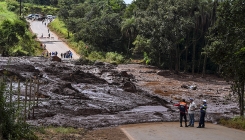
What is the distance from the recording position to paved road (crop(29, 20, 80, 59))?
6210cm

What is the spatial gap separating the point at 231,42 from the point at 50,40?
55328mm

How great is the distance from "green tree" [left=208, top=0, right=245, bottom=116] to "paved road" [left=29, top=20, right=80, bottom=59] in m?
39.0

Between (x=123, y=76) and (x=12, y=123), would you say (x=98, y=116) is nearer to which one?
(x=12, y=123)

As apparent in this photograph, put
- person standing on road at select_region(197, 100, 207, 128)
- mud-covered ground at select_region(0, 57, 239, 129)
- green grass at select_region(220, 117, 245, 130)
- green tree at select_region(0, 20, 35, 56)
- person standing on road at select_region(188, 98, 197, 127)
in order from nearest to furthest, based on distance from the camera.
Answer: person standing on road at select_region(188, 98, 197, 127) → person standing on road at select_region(197, 100, 207, 128) → green grass at select_region(220, 117, 245, 130) → mud-covered ground at select_region(0, 57, 239, 129) → green tree at select_region(0, 20, 35, 56)

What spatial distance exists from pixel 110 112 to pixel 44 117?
17.0 ft

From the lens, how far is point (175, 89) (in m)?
36.7

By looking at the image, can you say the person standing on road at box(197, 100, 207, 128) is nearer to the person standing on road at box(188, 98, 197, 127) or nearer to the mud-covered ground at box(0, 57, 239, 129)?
the person standing on road at box(188, 98, 197, 127)

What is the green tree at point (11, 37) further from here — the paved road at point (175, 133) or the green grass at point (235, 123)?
the green grass at point (235, 123)

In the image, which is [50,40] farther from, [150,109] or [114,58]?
[150,109]

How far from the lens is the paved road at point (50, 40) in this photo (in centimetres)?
6210

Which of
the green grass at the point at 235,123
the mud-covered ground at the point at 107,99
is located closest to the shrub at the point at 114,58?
the mud-covered ground at the point at 107,99

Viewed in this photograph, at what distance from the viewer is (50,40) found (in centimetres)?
7138

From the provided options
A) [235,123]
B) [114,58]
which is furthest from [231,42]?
[114,58]

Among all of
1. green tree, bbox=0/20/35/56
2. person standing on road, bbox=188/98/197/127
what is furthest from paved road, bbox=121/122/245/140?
green tree, bbox=0/20/35/56
